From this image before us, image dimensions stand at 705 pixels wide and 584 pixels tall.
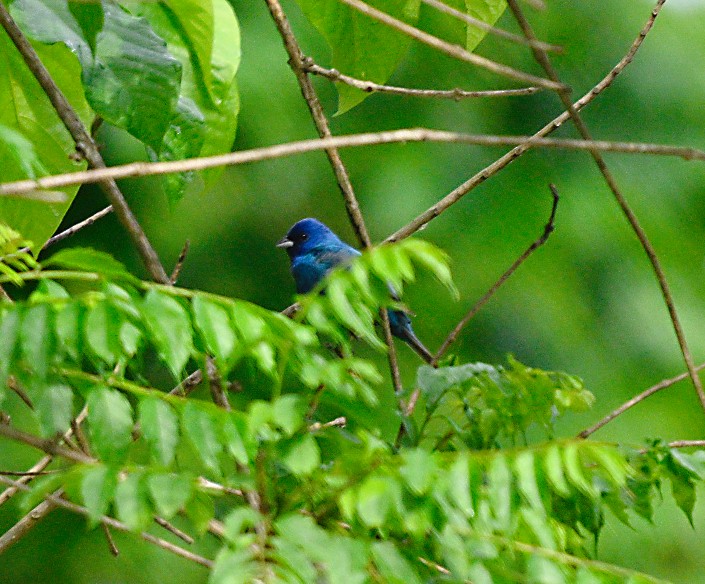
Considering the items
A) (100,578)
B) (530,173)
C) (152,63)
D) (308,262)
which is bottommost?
(100,578)

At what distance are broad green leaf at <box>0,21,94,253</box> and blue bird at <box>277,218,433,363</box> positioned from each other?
11.3 feet

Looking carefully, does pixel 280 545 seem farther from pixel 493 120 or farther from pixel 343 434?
pixel 493 120

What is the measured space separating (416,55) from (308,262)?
1647mm

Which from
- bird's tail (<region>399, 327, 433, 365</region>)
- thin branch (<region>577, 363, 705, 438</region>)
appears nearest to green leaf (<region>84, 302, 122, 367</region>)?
thin branch (<region>577, 363, 705, 438</region>)

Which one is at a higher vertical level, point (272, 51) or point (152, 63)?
point (152, 63)

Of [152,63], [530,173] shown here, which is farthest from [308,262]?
[152,63]

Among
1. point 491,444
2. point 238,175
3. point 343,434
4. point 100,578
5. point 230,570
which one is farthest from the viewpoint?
point 238,175

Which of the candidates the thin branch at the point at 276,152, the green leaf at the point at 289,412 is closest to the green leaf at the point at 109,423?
the green leaf at the point at 289,412

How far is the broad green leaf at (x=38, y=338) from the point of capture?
157 centimetres

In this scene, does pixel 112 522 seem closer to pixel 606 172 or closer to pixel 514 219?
pixel 606 172

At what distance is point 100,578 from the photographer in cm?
600

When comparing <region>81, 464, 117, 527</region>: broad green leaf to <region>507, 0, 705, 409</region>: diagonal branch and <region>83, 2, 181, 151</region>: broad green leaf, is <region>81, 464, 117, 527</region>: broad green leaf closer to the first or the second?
<region>83, 2, 181, 151</region>: broad green leaf

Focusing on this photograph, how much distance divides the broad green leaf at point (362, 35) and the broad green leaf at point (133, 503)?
108 cm

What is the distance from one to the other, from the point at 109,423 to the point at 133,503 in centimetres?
17
